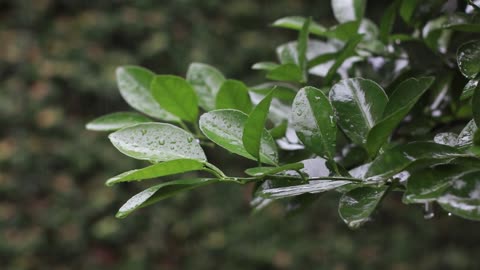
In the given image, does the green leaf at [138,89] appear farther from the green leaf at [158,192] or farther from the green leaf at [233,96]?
the green leaf at [158,192]

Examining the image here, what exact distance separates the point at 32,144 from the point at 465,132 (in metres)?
2.39

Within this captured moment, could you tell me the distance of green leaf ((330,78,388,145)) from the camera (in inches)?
17.7

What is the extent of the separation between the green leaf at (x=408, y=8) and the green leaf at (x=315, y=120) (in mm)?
195

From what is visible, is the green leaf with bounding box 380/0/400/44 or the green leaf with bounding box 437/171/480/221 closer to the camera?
the green leaf with bounding box 437/171/480/221

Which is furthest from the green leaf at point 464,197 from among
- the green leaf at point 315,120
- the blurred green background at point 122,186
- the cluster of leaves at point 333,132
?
the blurred green background at point 122,186

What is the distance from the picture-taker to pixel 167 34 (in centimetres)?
271

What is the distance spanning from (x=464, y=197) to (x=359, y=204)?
0.26 ft

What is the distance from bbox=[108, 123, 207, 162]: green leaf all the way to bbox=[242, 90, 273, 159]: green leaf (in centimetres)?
3

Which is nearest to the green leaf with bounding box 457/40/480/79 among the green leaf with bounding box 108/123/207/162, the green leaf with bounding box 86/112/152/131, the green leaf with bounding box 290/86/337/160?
the green leaf with bounding box 290/86/337/160

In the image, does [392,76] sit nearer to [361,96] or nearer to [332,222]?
[361,96]

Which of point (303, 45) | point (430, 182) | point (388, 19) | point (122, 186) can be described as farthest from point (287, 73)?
point (122, 186)

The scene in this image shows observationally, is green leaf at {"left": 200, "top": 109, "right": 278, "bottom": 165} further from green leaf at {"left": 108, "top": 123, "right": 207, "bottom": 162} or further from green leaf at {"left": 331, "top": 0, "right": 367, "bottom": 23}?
green leaf at {"left": 331, "top": 0, "right": 367, "bottom": 23}

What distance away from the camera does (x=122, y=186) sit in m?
2.53

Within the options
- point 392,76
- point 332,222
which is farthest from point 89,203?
point 392,76
